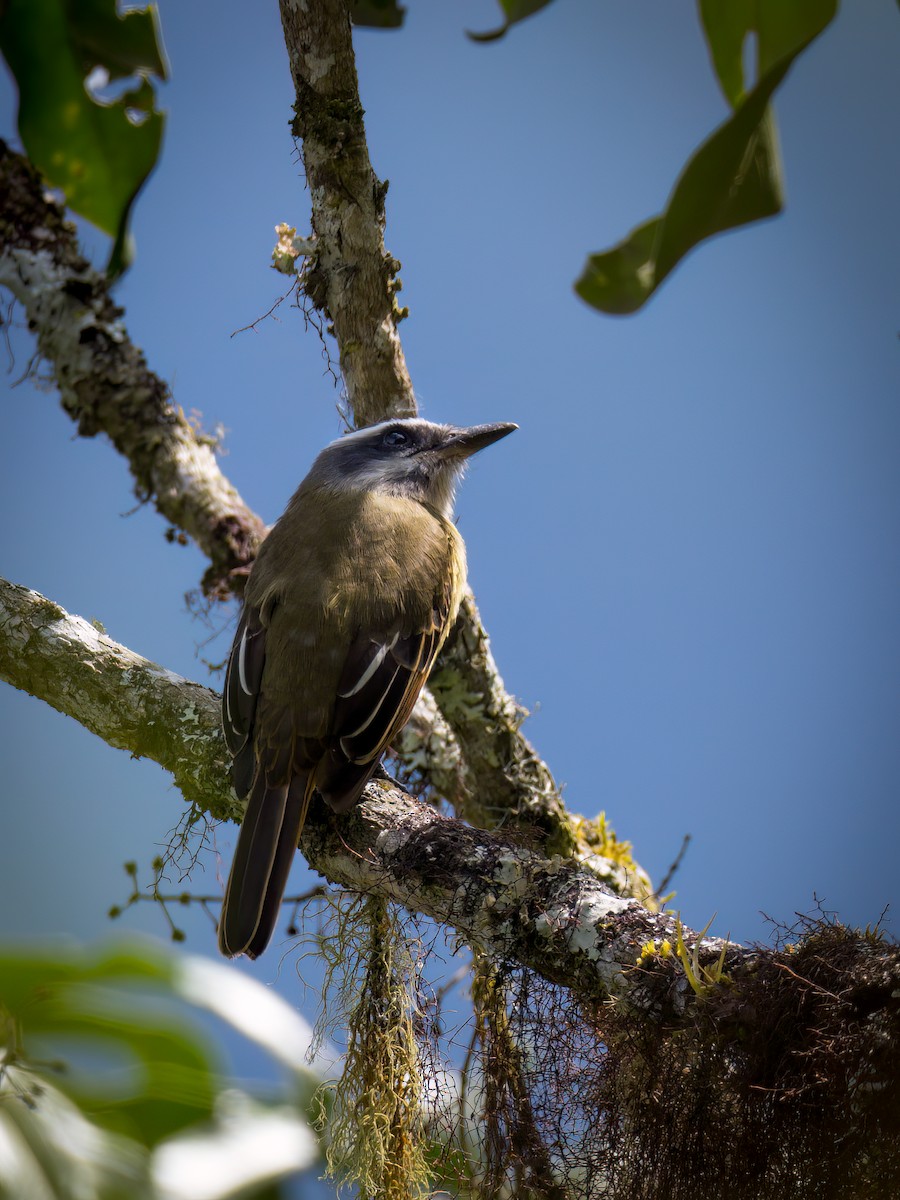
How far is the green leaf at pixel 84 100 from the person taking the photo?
0.92 meters

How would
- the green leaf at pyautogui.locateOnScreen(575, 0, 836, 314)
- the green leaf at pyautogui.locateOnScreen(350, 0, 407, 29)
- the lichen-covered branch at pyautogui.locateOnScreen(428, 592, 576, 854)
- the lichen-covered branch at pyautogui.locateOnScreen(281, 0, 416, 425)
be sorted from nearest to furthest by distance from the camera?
1. the green leaf at pyautogui.locateOnScreen(575, 0, 836, 314)
2. the green leaf at pyautogui.locateOnScreen(350, 0, 407, 29)
3. the lichen-covered branch at pyautogui.locateOnScreen(281, 0, 416, 425)
4. the lichen-covered branch at pyautogui.locateOnScreen(428, 592, 576, 854)

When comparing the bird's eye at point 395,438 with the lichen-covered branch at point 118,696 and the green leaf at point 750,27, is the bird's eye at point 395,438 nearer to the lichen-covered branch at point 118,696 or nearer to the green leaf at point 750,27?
the lichen-covered branch at point 118,696

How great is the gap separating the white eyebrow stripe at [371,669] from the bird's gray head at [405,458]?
94cm

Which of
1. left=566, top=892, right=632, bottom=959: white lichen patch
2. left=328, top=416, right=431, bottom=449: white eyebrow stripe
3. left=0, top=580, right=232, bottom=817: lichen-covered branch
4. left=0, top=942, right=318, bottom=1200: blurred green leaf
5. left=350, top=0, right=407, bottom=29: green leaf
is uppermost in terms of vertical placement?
left=328, top=416, right=431, bottom=449: white eyebrow stripe

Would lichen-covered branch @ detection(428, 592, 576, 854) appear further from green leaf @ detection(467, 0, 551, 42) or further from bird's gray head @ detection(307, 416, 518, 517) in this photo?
green leaf @ detection(467, 0, 551, 42)

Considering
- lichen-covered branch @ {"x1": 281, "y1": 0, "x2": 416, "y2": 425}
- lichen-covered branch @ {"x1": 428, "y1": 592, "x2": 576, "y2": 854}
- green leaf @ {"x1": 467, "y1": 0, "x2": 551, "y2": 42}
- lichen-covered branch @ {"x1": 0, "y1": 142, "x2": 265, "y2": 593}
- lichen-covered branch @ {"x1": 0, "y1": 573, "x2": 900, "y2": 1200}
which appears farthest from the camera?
lichen-covered branch @ {"x1": 0, "y1": 142, "x2": 265, "y2": 593}

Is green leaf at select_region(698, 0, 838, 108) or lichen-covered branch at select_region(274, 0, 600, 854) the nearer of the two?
green leaf at select_region(698, 0, 838, 108)

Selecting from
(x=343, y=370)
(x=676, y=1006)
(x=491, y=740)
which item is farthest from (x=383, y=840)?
(x=343, y=370)

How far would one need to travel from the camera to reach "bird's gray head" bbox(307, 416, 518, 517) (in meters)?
4.14

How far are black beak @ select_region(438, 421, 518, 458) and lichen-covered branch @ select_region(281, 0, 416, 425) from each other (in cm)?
47

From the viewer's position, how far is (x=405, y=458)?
425cm

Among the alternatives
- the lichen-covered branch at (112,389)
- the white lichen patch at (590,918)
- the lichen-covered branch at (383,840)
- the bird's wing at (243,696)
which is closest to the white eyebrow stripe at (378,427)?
the lichen-covered branch at (112,389)

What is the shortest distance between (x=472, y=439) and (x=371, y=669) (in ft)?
4.89

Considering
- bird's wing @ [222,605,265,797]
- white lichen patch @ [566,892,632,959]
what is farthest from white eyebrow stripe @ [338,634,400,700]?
white lichen patch @ [566,892,632,959]
